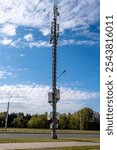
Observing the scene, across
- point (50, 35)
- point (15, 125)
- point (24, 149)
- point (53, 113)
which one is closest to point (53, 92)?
point (53, 113)

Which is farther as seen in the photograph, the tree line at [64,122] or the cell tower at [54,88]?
the tree line at [64,122]

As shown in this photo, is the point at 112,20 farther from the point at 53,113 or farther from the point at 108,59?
the point at 53,113

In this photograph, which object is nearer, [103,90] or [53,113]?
[103,90]

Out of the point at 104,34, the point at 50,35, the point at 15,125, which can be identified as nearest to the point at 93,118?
the point at 15,125

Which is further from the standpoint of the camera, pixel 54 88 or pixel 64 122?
pixel 64 122

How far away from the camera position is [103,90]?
32.7 ft

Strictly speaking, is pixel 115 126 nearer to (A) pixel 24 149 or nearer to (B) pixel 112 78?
(B) pixel 112 78

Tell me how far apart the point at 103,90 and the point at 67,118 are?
108796mm

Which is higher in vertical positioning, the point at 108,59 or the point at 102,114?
the point at 108,59

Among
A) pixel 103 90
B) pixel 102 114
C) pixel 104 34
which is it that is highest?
pixel 104 34

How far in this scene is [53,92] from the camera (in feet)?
121

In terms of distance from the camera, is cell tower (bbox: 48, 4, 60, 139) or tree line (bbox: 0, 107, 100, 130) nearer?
cell tower (bbox: 48, 4, 60, 139)

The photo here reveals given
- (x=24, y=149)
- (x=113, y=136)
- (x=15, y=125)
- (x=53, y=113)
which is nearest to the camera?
(x=113, y=136)

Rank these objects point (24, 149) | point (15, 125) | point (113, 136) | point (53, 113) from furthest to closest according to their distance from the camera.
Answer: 1. point (15, 125)
2. point (53, 113)
3. point (24, 149)
4. point (113, 136)
